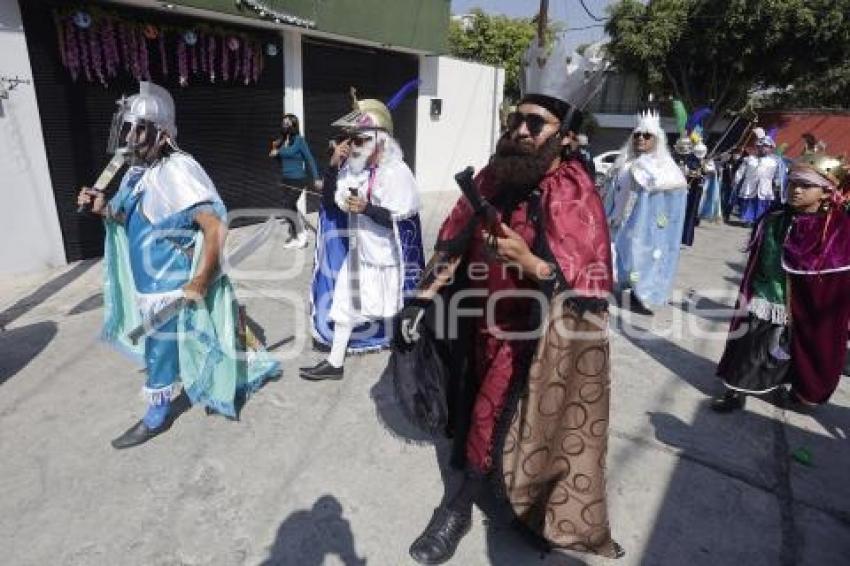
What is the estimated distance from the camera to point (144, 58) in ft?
22.5

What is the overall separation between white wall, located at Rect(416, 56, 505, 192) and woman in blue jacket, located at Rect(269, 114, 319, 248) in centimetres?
573

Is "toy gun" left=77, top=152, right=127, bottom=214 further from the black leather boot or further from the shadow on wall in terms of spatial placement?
the black leather boot

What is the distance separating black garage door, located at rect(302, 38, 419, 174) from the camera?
9.63 metres

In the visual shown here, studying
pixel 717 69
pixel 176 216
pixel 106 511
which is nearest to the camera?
pixel 106 511

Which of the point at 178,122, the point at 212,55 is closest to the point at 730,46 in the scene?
the point at 212,55

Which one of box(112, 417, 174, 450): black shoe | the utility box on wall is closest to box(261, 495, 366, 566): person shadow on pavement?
box(112, 417, 174, 450): black shoe

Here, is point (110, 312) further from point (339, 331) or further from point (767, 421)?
A: point (767, 421)

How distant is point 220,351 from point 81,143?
465 centimetres

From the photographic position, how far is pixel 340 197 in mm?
3701

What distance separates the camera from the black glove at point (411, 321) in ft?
7.80

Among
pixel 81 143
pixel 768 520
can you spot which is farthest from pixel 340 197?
pixel 81 143

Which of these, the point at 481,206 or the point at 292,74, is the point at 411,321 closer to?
the point at 481,206

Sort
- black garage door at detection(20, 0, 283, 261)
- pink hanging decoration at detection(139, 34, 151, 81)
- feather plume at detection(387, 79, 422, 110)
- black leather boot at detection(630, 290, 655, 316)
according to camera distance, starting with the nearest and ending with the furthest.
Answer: feather plume at detection(387, 79, 422, 110) < black leather boot at detection(630, 290, 655, 316) < black garage door at detection(20, 0, 283, 261) < pink hanging decoration at detection(139, 34, 151, 81)

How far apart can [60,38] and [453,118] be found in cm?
951
